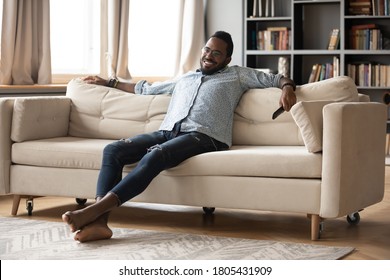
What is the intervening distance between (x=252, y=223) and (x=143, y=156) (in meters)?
0.71

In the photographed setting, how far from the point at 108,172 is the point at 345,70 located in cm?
379

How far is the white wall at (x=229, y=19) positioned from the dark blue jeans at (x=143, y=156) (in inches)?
139

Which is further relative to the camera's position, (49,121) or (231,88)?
(49,121)

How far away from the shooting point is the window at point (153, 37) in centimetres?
731

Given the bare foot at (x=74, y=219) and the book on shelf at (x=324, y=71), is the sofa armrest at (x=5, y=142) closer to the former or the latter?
the bare foot at (x=74, y=219)

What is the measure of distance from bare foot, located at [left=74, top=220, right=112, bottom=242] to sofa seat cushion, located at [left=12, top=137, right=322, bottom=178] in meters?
0.47

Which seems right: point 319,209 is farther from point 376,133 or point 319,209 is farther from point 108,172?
point 108,172

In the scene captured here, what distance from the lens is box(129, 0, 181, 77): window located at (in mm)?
7312

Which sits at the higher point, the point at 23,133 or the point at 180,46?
the point at 180,46

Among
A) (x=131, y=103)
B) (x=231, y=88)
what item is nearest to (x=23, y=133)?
(x=131, y=103)

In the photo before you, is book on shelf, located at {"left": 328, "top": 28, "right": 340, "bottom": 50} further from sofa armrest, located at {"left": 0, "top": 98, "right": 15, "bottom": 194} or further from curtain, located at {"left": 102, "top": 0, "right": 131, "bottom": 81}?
sofa armrest, located at {"left": 0, "top": 98, "right": 15, "bottom": 194}

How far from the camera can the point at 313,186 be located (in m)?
3.67

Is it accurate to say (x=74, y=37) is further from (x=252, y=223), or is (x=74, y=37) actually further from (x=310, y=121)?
(x=310, y=121)

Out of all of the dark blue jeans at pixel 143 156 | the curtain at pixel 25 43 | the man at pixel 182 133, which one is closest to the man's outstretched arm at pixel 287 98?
the man at pixel 182 133
